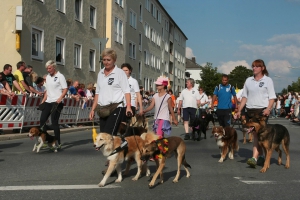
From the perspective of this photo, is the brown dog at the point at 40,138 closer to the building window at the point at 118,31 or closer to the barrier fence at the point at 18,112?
the barrier fence at the point at 18,112

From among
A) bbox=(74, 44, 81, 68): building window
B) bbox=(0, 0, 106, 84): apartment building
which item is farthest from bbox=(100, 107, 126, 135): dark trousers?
bbox=(74, 44, 81, 68): building window

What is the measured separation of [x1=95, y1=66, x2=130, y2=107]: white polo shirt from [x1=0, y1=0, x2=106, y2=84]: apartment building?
1143 cm

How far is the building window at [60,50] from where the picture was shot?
24475 millimetres

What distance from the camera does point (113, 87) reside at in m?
6.77

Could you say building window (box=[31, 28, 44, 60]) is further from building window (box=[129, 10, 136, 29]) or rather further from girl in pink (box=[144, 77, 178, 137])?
building window (box=[129, 10, 136, 29])

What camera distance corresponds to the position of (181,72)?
86312 mm

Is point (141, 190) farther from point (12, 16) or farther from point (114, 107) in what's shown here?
point (12, 16)

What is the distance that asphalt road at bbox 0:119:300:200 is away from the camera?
5.65m

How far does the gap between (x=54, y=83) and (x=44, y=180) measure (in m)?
3.51

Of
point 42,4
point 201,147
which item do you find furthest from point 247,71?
point 201,147

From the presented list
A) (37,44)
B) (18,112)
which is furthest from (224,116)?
(37,44)

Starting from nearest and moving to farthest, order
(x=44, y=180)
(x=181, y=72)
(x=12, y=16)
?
(x=44, y=180) < (x=12, y=16) < (x=181, y=72)

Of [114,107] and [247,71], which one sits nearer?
[114,107]

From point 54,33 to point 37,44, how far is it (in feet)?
6.50
